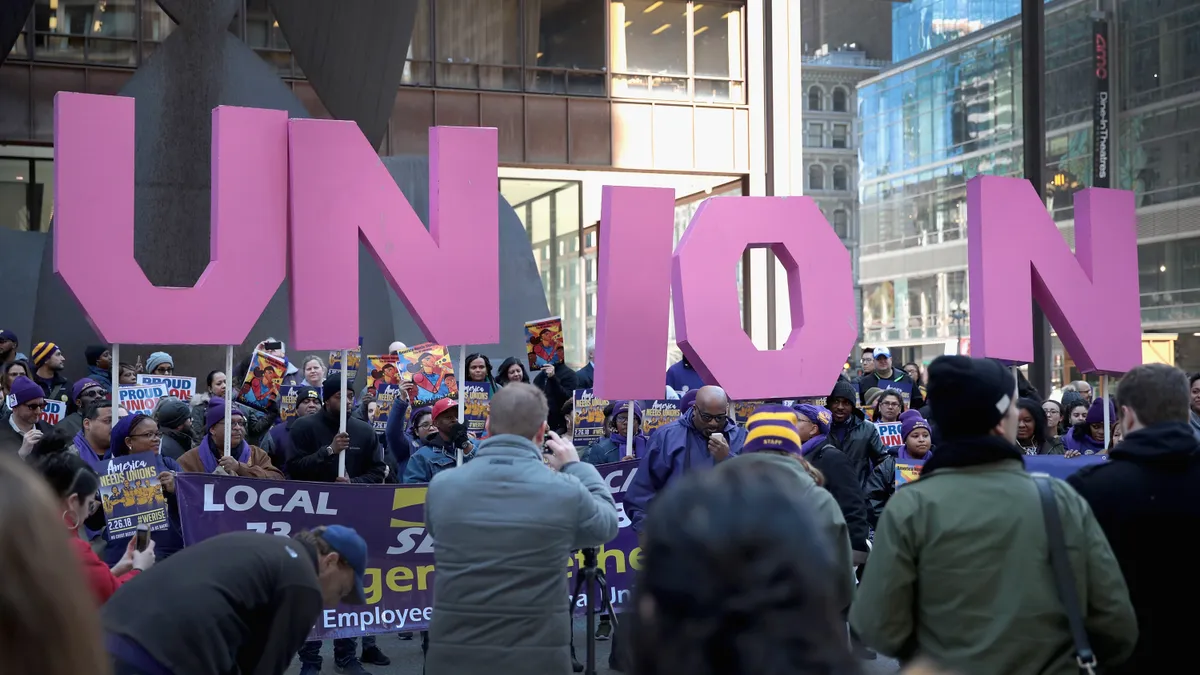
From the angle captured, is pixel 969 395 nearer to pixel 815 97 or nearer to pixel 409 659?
pixel 409 659

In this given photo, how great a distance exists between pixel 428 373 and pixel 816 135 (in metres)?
83.4

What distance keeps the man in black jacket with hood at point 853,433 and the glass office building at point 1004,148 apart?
1022 inches

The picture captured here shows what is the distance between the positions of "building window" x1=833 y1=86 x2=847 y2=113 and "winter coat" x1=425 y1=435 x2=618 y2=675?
85.0 meters

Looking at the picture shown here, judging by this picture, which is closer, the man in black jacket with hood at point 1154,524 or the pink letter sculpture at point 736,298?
the man in black jacket with hood at point 1154,524

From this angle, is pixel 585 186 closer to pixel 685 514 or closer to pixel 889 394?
pixel 889 394

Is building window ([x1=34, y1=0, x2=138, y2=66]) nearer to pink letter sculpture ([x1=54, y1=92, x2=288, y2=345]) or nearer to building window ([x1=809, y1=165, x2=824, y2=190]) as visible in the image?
pink letter sculpture ([x1=54, y1=92, x2=288, y2=345])

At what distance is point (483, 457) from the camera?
459 centimetres

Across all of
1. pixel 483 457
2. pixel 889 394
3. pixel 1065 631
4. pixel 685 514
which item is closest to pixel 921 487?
pixel 1065 631

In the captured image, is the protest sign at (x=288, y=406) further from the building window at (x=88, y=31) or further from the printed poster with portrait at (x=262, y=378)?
the building window at (x=88, y=31)

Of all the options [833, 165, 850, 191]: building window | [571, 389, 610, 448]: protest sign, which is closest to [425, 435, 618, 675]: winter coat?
[571, 389, 610, 448]: protest sign

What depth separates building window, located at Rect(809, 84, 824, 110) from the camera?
87562 mm

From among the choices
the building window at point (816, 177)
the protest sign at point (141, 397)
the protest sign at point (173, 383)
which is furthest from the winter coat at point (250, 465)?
the building window at point (816, 177)

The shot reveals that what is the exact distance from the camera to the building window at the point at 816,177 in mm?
89500

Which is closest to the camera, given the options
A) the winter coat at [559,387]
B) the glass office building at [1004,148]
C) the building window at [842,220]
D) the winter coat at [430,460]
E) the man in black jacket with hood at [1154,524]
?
the man in black jacket with hood at [1154,524]
